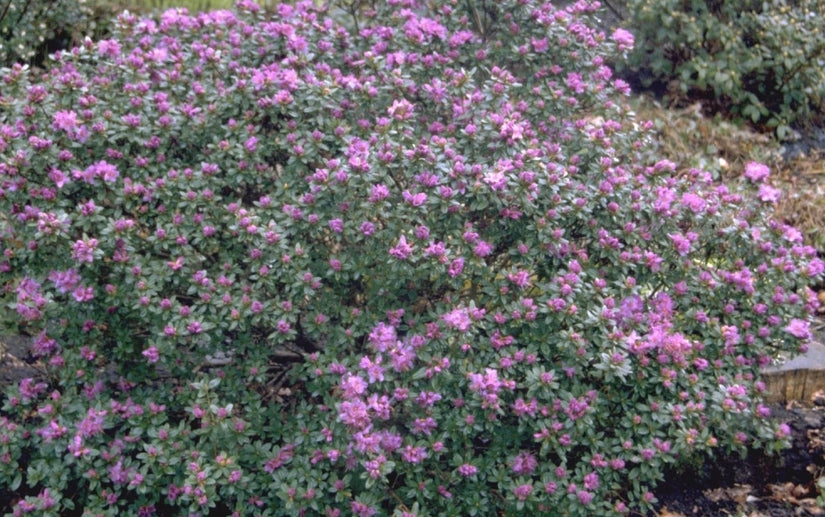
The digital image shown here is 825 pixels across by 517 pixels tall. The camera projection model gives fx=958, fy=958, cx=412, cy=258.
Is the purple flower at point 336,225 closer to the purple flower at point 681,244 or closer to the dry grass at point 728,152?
the purple flower at point 681,244

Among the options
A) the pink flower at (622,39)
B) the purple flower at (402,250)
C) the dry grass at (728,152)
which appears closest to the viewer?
the purple flower at (402,250)

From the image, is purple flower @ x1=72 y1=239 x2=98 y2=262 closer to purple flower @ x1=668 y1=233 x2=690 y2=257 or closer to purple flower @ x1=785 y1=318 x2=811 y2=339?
purple flower @ x1=668 y1=233 x2=690 y2=257

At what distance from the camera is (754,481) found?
11.9ft

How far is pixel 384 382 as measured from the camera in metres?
2.82

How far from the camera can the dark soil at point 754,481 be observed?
3.49m

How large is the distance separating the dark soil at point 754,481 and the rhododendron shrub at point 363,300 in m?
0.35

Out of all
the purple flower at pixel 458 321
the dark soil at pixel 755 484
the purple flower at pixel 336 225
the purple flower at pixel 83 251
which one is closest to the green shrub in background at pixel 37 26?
the purple flower at pixel 83 251

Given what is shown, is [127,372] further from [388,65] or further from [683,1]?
[683,1]

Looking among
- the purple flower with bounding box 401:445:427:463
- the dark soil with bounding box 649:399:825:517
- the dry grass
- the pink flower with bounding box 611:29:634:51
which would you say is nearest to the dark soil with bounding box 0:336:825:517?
the dark soil with bounding box 649:399:825:517

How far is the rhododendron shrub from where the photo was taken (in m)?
2.84

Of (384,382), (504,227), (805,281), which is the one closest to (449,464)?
(384,382)

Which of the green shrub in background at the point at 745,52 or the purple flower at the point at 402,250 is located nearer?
the purple flower at the point at 402,250

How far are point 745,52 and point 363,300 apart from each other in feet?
13.8

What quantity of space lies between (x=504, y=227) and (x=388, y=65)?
81 centimetres
